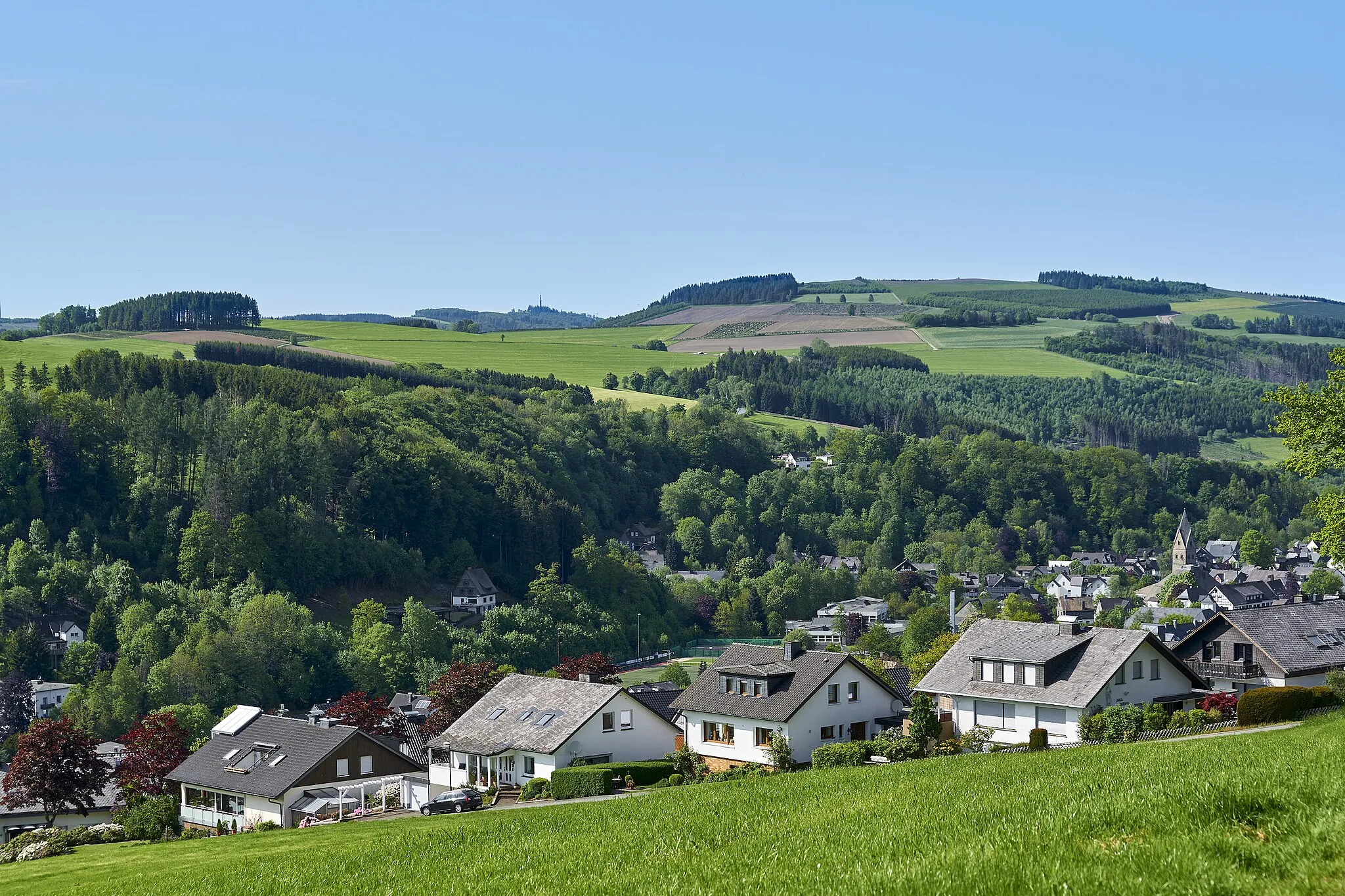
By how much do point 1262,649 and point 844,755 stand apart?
19.2m

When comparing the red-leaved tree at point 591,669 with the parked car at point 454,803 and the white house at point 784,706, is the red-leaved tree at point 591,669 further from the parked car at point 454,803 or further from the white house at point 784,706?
the parked car at point 454,803

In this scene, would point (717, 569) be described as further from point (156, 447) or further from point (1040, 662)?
point (1040, 662)

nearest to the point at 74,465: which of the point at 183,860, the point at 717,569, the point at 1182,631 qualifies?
the point at 717,569

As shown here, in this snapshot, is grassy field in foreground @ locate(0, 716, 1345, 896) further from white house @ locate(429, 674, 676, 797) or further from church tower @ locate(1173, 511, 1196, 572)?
church tower @ locate(1173, 511, 1196, 572)

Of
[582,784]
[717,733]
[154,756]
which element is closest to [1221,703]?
[717,733]

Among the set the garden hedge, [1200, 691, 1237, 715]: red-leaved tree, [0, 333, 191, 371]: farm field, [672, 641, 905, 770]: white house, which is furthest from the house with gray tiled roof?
[0, 333, 191, 371]: farm field

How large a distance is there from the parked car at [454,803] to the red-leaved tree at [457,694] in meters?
13.6

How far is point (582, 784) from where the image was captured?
4238 cm

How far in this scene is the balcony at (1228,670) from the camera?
52.3 m

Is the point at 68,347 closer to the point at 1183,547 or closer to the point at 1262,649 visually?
the point at 1183,547

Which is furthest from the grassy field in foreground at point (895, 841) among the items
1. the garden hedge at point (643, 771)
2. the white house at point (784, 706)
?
the white house at point (784, 706)

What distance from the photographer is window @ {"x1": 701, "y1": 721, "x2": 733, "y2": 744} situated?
52219mm

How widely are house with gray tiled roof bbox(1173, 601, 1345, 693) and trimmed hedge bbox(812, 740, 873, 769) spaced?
53.1 feet

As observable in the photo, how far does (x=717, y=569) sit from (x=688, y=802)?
132 meters
